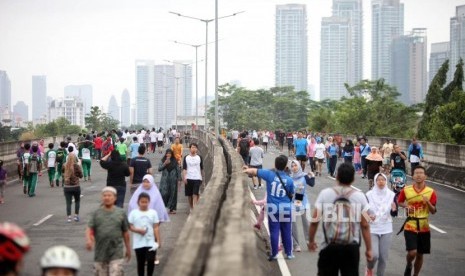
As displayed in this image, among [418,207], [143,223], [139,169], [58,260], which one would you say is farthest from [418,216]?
[139,169]

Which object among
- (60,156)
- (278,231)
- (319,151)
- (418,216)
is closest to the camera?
(418,216)

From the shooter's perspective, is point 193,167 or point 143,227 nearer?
point 143,227

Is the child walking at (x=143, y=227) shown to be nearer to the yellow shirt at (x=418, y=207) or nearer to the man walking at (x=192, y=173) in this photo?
the yellow shirt at (x=418, y=207)

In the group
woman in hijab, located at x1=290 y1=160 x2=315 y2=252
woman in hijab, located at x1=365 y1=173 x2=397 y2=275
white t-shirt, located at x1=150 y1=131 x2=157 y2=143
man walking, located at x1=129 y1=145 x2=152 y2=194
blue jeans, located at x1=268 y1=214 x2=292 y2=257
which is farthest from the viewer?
white t-shirt, located at x1=150 y1=131 x2=157 y2=143

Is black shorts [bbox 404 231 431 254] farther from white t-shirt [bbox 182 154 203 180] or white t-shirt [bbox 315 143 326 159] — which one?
white t-shirt [bbox 315 143 326 159]

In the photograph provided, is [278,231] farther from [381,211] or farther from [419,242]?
[419,242]

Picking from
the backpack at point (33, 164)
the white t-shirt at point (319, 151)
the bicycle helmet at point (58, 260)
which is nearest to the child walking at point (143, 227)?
the bicycle helmet at point (58, 260)

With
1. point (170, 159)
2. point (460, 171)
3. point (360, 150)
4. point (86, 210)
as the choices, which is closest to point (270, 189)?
point (170, 159)

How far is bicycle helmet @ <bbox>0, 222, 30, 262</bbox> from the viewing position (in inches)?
170

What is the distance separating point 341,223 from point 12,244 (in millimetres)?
4207

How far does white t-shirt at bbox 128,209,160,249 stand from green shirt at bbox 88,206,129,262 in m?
1.09

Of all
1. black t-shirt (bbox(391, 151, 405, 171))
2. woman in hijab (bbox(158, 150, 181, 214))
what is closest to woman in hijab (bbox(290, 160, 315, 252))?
woman in hijab (bbox(158, 150, 181, 214))

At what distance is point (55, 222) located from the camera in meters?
17.0

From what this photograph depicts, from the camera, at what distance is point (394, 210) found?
10914 mm
